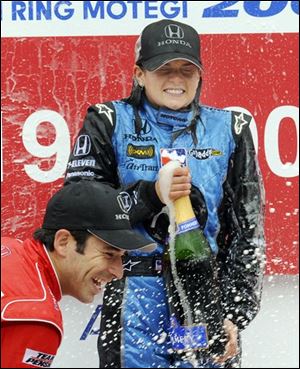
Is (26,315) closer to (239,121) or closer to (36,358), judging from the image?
(36,358)

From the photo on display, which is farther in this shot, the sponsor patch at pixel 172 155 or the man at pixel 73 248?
the sponsor patch at pixel 172 155

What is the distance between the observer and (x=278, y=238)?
5027mm

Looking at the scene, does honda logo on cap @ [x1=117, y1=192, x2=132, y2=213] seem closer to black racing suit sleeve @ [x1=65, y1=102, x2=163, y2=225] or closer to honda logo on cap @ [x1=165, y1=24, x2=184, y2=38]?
black racing suit sleeve @ [x1=65, y1=102, x2=163, y2=225]

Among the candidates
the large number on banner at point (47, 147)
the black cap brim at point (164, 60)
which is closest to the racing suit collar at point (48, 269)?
the black cap brim at point (164, 60)

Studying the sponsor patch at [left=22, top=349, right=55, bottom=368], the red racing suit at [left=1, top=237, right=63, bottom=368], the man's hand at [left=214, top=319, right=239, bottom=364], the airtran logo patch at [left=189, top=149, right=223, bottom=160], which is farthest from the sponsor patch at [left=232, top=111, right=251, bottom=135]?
the sponsor patch at [left=22, top=349, right=55, bottom=368]

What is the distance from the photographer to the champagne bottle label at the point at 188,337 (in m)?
4.11

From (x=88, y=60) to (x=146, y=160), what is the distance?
90cm

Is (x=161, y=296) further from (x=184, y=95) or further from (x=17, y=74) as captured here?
(x=17, y=74)

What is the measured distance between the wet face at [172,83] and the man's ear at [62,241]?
3.41 ft

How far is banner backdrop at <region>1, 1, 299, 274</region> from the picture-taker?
4.93m

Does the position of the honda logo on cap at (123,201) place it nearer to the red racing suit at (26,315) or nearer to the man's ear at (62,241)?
the man's ear at (62,241)

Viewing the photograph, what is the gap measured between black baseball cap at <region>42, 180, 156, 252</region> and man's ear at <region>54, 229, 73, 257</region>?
2 cm

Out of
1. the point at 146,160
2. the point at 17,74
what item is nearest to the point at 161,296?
the point at 146,160

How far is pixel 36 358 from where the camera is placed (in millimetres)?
3035
